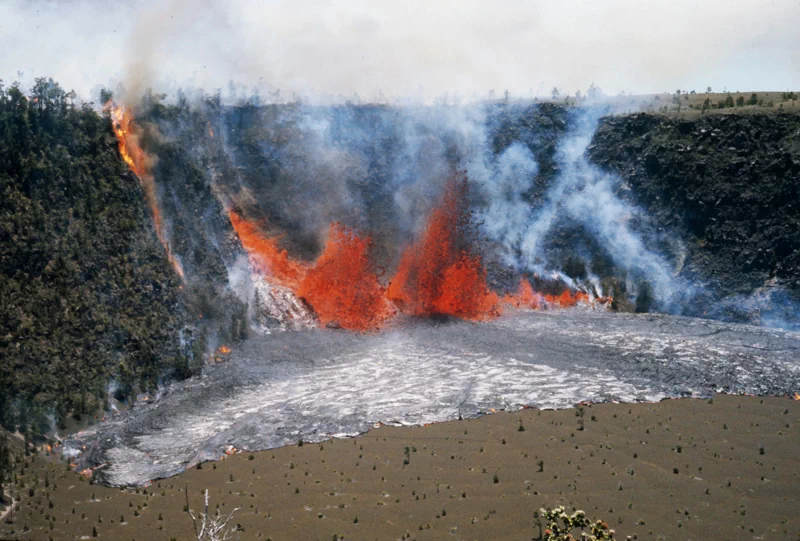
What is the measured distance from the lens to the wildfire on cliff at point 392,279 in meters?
54.4

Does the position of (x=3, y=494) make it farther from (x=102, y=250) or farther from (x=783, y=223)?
(x=783, y=223)

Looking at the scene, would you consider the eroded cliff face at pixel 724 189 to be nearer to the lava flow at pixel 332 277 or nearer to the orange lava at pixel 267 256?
the lava flow at pixel 332 277

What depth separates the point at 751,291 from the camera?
182 ft

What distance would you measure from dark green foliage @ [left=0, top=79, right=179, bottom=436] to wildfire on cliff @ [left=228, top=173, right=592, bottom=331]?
13069mm

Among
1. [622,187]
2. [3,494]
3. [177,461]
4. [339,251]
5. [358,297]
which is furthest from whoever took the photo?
[622,187]

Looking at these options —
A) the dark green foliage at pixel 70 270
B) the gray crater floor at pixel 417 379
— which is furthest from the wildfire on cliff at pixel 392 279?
the dark green foliage at pixel 70 270

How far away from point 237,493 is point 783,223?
4760 centimetres

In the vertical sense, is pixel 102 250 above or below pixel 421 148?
below

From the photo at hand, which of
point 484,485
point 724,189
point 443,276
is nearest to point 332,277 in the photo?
point 443,276

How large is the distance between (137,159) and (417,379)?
75.2ft

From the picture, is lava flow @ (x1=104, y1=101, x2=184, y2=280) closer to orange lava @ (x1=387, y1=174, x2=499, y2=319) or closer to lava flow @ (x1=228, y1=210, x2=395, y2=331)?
lava flow @ (x1=228, y1=210, x2=395, y2=331)

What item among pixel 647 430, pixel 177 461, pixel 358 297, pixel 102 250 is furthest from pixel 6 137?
pixel 647 430

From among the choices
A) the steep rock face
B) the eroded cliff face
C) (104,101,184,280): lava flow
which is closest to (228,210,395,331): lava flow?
(104,101,184,280): lava flow

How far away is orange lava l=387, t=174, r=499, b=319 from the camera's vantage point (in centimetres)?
5612
